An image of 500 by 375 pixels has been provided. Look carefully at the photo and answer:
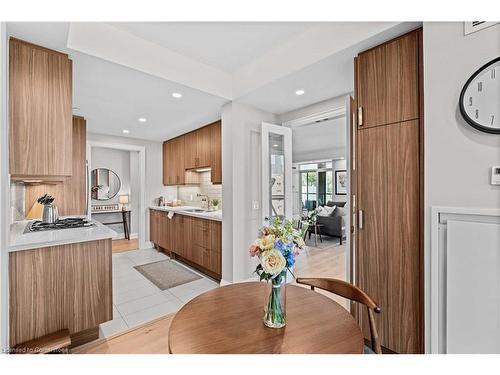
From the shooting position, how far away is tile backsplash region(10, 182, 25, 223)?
2.86 metres

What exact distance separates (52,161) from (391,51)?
266cm

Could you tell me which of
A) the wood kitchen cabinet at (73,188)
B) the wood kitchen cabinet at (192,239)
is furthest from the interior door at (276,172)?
the wood kitchen cabinet at (73,188)

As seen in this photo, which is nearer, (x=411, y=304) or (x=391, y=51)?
(x=411, y=304)

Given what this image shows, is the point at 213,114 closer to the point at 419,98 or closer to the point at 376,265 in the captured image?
the point at 419,98

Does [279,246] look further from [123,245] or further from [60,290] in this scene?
[123,245]

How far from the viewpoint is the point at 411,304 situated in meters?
1.62

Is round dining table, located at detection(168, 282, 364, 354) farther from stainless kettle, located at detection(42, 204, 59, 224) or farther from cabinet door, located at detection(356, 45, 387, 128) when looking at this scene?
stainless kettle, located at detection(42, 204, 59, 224)

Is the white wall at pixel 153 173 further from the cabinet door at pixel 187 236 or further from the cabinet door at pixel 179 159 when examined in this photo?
the cabinet door at pixel 187 236

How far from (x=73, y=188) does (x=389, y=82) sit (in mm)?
3838

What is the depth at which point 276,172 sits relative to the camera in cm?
329

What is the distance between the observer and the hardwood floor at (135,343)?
1.87 meters

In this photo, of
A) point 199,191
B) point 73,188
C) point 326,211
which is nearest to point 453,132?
point 73,188

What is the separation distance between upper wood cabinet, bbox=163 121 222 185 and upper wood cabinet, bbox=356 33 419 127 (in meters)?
2.28
